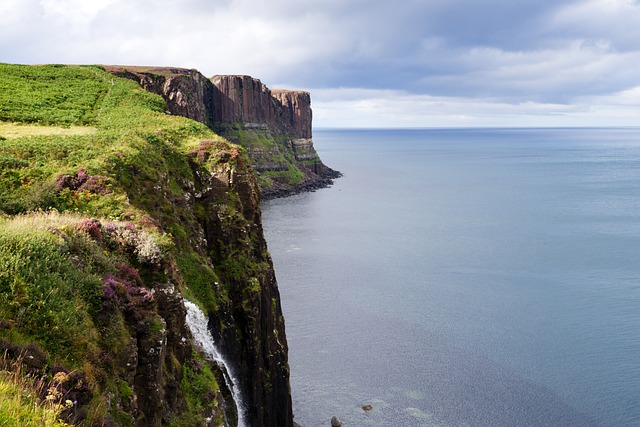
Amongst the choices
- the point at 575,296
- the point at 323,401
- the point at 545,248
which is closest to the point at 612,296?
the point at 575,296

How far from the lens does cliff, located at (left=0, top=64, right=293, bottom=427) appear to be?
14.4 metres

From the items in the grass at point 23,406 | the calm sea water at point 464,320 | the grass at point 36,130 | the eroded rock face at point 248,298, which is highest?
the grass at point 36,130

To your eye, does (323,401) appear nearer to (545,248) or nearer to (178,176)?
(178,176)

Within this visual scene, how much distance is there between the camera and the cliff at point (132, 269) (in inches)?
568

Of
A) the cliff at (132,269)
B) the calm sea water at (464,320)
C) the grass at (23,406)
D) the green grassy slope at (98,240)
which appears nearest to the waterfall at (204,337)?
the cliff at (132,269)

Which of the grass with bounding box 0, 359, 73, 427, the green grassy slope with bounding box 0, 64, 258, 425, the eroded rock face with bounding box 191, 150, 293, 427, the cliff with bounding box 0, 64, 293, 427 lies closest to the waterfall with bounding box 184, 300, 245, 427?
the cliff with bounding box 0, 64, 293, 427

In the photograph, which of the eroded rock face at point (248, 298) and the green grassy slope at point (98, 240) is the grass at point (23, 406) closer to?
the green grassy slope at point (98, 240)

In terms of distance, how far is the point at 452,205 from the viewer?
165500mm

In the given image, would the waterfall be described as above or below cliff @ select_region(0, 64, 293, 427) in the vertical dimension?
below

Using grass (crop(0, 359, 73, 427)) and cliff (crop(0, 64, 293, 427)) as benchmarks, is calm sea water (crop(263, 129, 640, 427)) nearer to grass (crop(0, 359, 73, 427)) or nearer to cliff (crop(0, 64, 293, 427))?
cliff (crop(0, 64, 293, 427))

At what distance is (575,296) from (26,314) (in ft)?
268

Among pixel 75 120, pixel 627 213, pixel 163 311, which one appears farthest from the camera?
pixel 627 213

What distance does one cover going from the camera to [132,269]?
19.8 meters

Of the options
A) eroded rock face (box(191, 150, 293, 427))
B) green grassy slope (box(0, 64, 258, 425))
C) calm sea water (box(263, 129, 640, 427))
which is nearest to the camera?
green grassy slope (box(0, 64, 258, 425))
